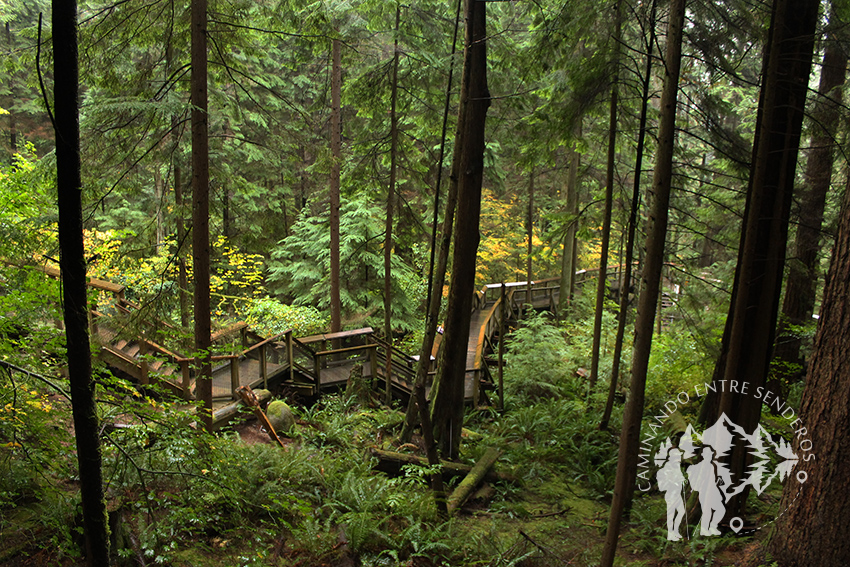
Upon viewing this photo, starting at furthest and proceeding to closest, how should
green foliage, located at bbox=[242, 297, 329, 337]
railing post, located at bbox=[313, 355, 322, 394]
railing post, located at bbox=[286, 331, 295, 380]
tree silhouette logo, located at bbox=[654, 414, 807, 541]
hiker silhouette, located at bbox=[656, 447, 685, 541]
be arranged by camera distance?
green foliage, located at bbox=[242, 297, 329, 337] → railing post, located at bbox=[313, 355, 322, 394] → railing post, located at bbox=[286, 331, 295, 380] → hiker silhouette, located at bbox=[656, 447, 685, 541] → tree silhouette logo, located at bbox=[654, 414, 807, 541]

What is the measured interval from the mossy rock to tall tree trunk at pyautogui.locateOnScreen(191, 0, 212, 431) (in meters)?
2.48

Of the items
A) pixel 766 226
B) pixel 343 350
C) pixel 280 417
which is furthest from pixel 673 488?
pixel 343 350

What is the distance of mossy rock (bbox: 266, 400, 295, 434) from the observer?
8.77 metres

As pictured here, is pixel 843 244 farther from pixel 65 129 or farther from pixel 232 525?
pixel 232 525

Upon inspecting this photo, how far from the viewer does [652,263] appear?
3.93 metres

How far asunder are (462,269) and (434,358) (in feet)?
13.9

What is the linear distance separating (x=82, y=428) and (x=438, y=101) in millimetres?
9848

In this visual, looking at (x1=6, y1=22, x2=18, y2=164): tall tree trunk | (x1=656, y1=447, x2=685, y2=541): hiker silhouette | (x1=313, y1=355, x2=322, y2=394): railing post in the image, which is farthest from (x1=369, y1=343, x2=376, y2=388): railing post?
(x1=6, y1=22, x2=18, y2=164): tall tree trunk

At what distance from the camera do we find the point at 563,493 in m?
7.12

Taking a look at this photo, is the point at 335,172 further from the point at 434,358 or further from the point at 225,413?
the point at 225,413

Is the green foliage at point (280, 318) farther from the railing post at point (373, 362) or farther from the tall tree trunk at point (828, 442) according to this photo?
the tall tree trunk at point (828, 442)

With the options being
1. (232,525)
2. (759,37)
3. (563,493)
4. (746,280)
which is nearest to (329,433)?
(232,525)

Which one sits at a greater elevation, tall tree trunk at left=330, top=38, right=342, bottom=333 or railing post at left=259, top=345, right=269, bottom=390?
tall tree trunk at left=330, top=38, right=342, bottom=333

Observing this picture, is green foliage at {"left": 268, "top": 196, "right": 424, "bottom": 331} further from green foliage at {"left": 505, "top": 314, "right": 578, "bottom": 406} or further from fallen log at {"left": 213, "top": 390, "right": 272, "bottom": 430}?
fallen log at {"left": 213, "top": 390, "right": 272, "bottom": 430}
